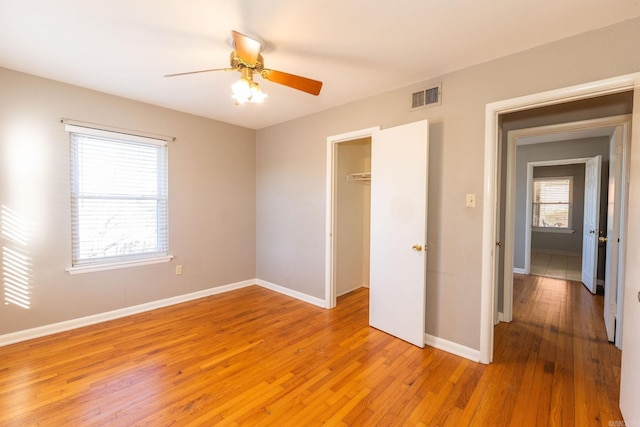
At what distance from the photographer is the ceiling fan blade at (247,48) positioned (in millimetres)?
1694

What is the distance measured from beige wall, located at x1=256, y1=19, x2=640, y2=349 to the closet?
0.46m

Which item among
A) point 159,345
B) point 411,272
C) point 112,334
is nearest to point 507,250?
point 411,272

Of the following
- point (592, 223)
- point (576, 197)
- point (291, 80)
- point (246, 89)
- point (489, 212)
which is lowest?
point (592, 223)

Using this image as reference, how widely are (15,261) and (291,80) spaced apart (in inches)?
119

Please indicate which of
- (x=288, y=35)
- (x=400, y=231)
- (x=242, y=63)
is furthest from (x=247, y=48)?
(x=400, y=231)

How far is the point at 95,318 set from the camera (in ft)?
9.89

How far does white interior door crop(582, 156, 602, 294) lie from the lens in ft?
13.4

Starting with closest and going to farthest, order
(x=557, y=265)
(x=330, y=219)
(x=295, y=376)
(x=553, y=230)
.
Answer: (x=295, y=376)
(x=330, y=219)
(x=557, y=265)
(x=553, y=230)

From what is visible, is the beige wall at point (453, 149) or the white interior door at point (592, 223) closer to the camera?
the beige wall at point (453, 149)

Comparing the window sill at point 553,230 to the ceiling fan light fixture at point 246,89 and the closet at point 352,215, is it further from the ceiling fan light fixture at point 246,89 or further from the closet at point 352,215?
the ceiling fan light fixture at point 246,89

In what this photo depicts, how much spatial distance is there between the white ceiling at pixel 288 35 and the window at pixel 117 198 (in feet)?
2.17

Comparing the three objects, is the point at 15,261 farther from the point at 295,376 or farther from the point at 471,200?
the point at 471,200

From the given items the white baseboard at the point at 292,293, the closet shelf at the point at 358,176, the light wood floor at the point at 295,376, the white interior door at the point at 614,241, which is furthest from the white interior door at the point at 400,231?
the white interior door at the point at 614,241

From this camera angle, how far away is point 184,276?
3709 millimetres
